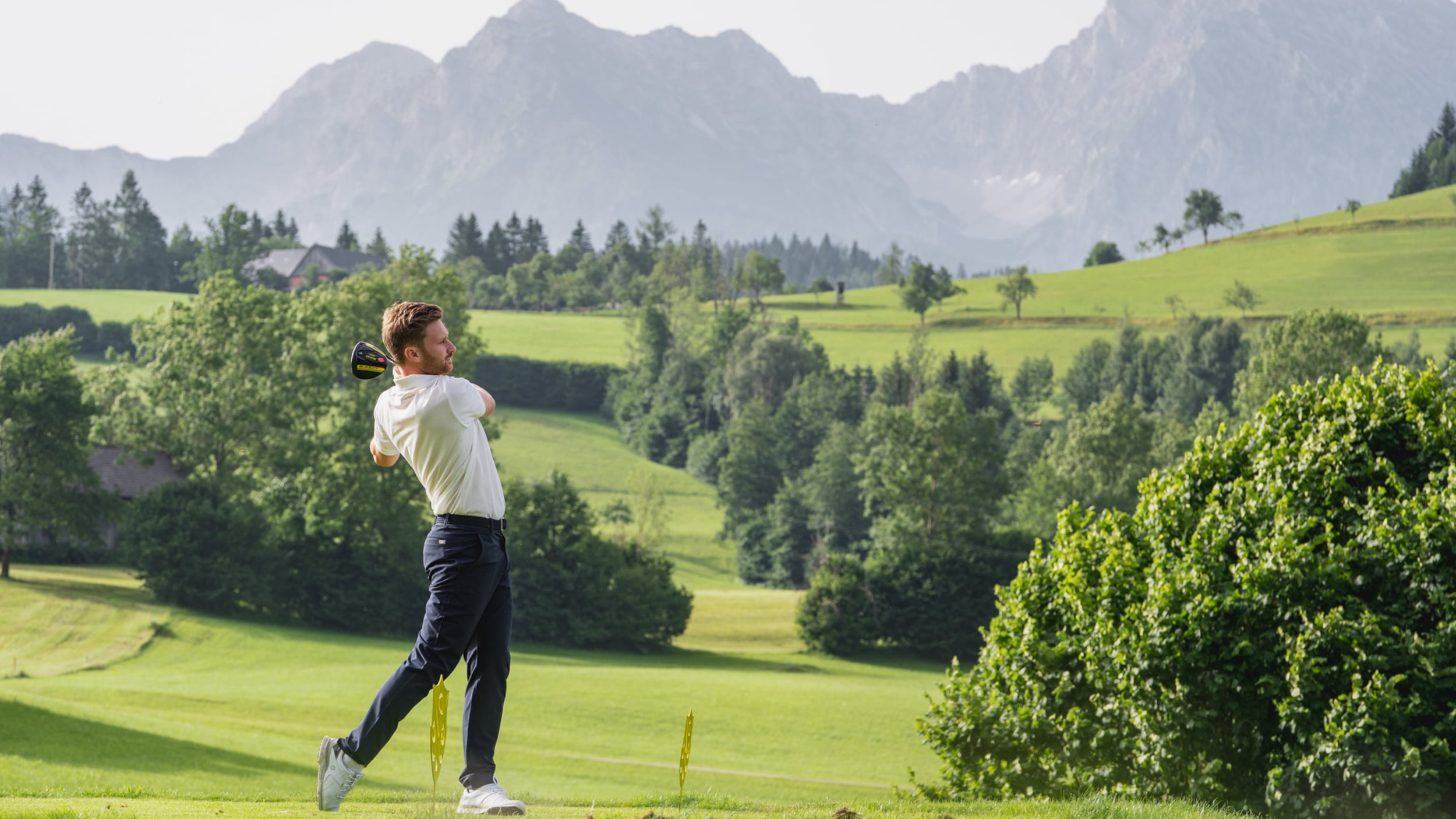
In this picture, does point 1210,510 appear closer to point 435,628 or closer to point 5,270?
point 435,628

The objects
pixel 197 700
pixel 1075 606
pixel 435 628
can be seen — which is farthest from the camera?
pixel 197 700

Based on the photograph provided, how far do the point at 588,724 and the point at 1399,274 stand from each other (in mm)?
126547

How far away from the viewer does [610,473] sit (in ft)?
355

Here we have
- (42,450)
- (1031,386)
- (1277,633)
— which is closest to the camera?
(1277,633)

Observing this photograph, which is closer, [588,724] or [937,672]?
[588,724]

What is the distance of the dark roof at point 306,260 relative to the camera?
554 feet

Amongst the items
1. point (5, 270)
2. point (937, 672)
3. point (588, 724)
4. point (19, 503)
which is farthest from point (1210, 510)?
point (5, 270)

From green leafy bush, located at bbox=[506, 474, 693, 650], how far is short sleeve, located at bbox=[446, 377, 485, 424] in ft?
187

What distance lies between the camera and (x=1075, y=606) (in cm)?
1470

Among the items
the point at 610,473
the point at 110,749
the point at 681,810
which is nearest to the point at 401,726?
the point at 110,749

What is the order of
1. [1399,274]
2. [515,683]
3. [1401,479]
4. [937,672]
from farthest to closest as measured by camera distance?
[1399,274] < [937,672] < [515,683] < [1401,479]

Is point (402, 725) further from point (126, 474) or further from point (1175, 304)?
point (1175, 304)

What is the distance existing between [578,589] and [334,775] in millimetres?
57220

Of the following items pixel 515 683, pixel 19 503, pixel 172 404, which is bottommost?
pixel 515 683
